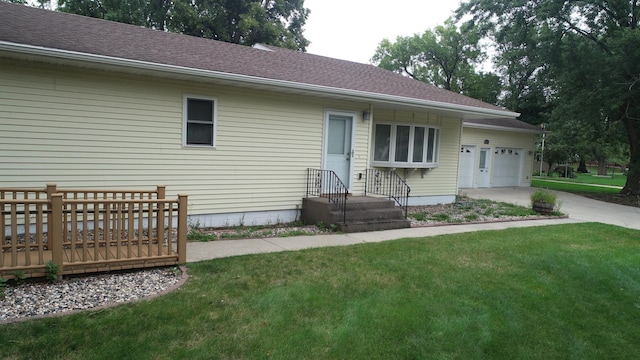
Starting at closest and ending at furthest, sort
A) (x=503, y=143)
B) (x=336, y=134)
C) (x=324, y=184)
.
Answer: (x=324, y=184), (x=336, y=134), (x=503, y=143)

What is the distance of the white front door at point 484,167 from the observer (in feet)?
60.0

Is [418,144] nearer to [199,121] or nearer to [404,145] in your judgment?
[404,145]

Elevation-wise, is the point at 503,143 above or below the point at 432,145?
above

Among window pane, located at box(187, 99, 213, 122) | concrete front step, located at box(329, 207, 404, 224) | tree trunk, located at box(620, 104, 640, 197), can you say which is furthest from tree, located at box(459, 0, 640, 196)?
window pane, located at box(187, 99, 213, 122)

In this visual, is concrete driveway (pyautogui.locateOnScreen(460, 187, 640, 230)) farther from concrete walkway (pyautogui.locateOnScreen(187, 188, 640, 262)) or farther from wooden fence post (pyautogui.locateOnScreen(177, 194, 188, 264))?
wooden fence post (pyautogui.locateOnScreen(177, 194, 188, 264))

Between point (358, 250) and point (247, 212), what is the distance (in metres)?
3.12

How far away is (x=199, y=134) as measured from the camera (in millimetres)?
7656

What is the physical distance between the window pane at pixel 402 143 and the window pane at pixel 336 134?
2211 millimetres

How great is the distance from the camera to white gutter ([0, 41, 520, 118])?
5.70 metres

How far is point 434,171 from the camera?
1212 centimetres

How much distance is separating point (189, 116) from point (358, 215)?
390 cm

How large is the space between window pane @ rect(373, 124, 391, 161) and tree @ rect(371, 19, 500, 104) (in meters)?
20.0

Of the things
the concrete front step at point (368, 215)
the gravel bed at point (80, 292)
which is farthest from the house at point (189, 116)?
the gravel bed at point (80, 292)

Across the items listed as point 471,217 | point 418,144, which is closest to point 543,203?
point 471,217
